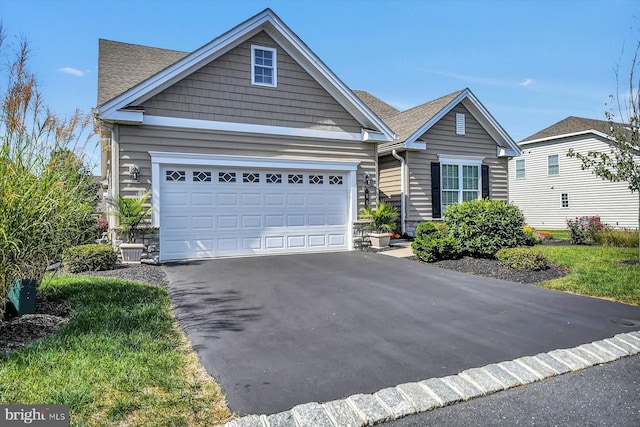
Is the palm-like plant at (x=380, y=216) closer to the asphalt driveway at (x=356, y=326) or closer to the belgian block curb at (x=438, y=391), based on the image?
the asphalt driveway at (x=356, y=326)

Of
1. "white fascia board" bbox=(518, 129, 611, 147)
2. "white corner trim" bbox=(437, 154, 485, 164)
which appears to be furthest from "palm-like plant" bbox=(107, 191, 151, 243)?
"white fascia board" bbox=(518, 129, 611, 147)

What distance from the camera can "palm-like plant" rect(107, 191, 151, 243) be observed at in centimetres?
832

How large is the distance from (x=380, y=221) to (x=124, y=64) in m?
9.51

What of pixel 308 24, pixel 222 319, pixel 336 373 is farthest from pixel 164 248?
pixel 308 24

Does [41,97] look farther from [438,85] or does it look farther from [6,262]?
[438,85]

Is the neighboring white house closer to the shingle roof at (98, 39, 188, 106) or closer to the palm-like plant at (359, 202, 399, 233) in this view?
the palm-like plant at (359, 202, 399, 233)

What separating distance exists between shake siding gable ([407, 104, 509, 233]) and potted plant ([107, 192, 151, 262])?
27.3 ft

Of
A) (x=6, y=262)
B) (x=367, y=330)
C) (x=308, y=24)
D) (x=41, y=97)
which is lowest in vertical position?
(x=367, y=330)

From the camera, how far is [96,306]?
471cm

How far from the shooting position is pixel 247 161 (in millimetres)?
9766

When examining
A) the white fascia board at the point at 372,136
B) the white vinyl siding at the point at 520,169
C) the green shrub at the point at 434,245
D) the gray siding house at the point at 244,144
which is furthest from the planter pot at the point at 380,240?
the white vinyl siding at the point at 520,169

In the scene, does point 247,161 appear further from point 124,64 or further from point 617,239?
point 617,239

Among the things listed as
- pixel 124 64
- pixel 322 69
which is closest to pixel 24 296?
pixel 322 69

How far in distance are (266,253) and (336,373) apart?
7.16 m
